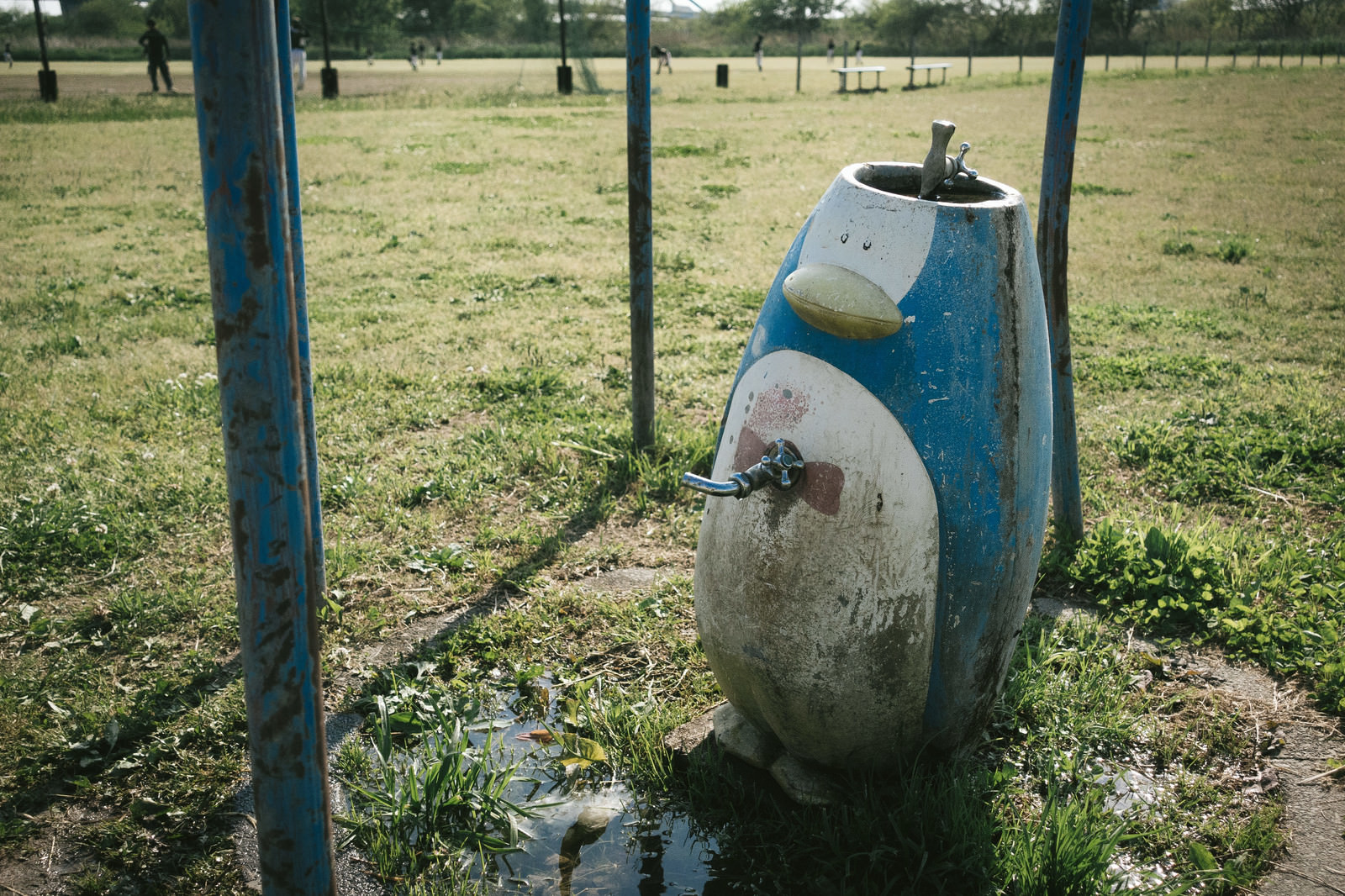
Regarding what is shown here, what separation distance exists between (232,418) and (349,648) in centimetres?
178

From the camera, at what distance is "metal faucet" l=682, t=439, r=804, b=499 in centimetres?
183

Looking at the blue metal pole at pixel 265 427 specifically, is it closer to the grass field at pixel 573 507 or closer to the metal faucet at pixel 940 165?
the grass field at pixel 573 507

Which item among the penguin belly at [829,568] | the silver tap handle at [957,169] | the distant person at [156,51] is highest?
the distant person at [156,51]

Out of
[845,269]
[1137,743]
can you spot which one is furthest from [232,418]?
[1137,743]

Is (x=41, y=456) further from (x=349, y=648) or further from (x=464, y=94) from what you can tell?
(x=464, y=94)

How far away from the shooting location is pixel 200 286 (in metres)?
6.70

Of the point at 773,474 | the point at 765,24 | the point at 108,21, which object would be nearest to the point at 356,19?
the point at 108,21

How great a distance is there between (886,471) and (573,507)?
1.99 metres

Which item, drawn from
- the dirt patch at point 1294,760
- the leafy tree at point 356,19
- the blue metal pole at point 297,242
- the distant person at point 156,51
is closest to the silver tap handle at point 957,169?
the dirt patch at point 1294,760

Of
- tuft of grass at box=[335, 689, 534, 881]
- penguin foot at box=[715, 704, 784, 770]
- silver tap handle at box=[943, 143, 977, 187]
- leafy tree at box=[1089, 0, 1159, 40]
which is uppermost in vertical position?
leafy tree at box=[1089, 0, 1159, 40]

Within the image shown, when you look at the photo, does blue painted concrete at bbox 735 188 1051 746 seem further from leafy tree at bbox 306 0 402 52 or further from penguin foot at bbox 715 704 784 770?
leafy tree at bbox 306 0 402 52

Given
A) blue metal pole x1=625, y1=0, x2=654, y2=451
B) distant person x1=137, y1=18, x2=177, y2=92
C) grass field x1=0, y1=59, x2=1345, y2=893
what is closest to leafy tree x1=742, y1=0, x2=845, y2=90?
distant person x1=137, y1=18, x2=177, y2=92

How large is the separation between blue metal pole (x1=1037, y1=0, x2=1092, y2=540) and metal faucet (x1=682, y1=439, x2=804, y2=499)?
1357mm

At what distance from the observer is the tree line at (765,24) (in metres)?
40.2
